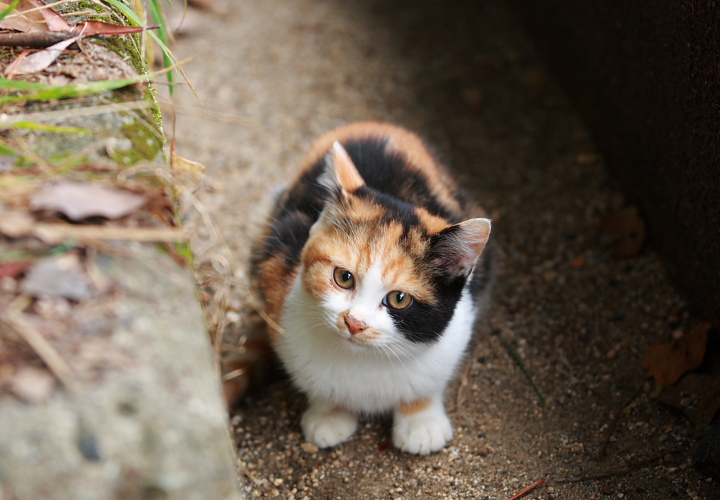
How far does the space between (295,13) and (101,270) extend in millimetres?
3569

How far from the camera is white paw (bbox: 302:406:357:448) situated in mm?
2305

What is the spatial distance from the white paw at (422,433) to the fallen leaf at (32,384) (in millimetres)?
1349

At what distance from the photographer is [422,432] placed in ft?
7.36

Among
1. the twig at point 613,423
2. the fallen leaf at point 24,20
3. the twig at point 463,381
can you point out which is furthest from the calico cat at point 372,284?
the fallen leaf at point 24,20

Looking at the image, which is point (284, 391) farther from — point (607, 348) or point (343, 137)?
point (607, 348)

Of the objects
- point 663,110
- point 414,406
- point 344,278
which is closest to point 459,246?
point 344,278

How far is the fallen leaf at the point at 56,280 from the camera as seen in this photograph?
1305mm

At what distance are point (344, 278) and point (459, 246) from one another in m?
0.36

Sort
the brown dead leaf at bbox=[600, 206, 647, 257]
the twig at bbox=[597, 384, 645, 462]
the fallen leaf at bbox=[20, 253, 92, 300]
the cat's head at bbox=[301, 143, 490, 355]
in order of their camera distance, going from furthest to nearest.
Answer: the brown dead leaf at bbox=[600, 206, 647, 257] < the twig at bbox=[597, 384, 645, 462] < the cat's head at bbox=[301, 143, 490, 355] < the fallen leaf at bbox=[20, 253, 92, 300]

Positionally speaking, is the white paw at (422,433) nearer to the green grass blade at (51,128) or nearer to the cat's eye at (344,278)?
the cat's eye at (344,278)

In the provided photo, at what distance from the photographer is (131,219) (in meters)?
1.46

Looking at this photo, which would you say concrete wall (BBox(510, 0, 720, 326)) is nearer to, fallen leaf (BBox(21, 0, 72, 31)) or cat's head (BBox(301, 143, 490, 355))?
cat's head (BBox(301, 143, 490, 355))

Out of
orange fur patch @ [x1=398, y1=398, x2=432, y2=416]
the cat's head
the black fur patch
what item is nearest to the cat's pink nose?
the cat's head

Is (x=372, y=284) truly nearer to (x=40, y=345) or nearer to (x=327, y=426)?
(x=327, y=426)
